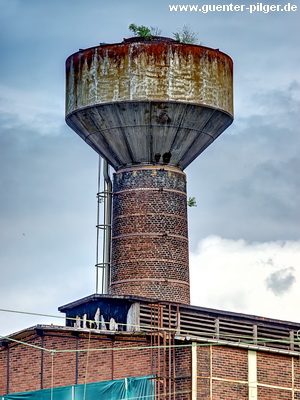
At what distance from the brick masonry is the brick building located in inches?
1.3

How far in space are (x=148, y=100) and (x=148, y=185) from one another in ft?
9.65

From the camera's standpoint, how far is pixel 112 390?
109 ft

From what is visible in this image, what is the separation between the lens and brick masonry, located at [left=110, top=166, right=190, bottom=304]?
39.2 m

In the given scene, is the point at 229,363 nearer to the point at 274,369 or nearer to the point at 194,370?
the point at 194,370

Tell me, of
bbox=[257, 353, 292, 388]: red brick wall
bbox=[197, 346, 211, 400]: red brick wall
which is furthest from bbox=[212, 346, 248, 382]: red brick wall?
bbox=[257, 353, 292, 388]: red brick wall

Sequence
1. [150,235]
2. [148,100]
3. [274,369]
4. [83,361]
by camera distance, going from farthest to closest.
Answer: [150,235] < [148,100] < [274,369] < [83,361]

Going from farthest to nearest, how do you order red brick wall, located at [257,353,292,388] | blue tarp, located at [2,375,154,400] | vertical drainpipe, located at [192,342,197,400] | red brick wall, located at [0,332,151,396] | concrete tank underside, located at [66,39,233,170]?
concrete tank underside, located at [66,39,233,170]
red brick wall, located at [257,353,292,388]
red brick wall, located at [0,332,151,396]
blue tarp, located at [2,375,154,400]
vertical drainpipe, located at [192,342,197,400]

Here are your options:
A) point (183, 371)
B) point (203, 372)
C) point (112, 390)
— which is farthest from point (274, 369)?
point (112, 390)

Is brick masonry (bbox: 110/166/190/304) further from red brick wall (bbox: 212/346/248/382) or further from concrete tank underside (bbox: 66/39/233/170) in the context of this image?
red brick wall (bbox: 212/346/248/382)

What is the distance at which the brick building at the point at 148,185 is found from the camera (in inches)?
1406

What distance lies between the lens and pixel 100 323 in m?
37.2

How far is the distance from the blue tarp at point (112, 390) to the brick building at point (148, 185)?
3.79 ft

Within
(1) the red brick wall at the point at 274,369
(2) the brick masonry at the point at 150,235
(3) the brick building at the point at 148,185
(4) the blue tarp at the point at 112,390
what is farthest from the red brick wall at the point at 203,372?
(2) the brick masonry at the point at 150,235

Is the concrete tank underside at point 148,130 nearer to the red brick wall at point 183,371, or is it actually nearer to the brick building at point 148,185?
the brick building at point 148,185
